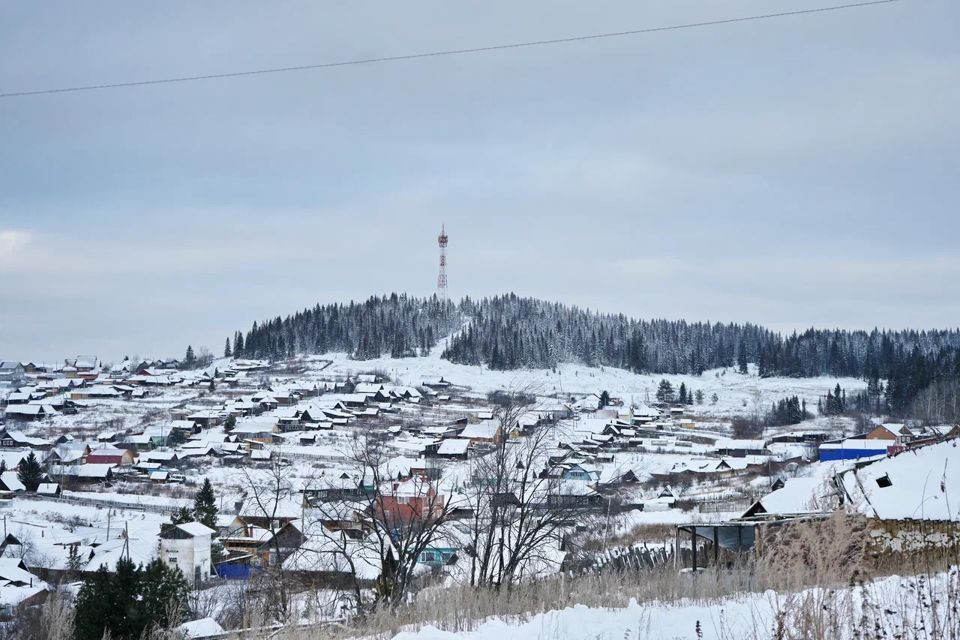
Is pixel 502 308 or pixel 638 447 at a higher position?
pixel 502 308

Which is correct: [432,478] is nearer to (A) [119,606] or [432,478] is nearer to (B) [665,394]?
(A) [119,606]

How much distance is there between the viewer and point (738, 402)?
95875mm

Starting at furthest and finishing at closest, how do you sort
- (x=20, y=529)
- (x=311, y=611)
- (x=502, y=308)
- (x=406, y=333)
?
(x=502, y=308) < (x=406, y=333) < (x=20, y=529) < (x=311, y=611)

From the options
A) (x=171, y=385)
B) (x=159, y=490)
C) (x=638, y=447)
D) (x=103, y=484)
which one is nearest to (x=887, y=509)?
(x=159, y=490)

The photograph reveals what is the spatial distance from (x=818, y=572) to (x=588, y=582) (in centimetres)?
256

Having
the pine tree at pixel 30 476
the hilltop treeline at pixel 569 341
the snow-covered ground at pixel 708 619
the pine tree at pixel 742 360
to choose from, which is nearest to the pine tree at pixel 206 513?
the pine tree at pixel 30 476

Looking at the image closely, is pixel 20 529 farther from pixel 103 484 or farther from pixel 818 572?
pixel 818 572

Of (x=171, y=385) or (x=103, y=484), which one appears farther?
(x=171, y=385)

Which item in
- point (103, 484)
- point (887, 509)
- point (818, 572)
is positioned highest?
point (818, 572)

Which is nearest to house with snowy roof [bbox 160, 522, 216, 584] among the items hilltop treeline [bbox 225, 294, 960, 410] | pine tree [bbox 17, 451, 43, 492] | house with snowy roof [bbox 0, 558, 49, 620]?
house with snowy roof [bbox 0, 558, 49, 620]

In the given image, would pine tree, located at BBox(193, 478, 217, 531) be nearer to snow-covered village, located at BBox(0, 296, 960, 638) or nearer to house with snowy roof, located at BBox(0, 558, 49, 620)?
snow-covered village, located at BBox(0, 296, 960, 638)

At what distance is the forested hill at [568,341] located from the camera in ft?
397

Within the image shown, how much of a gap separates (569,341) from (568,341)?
6.4 inches

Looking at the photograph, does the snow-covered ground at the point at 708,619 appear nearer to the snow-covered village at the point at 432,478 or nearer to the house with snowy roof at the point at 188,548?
the snow-covered village at the point at 432,478
